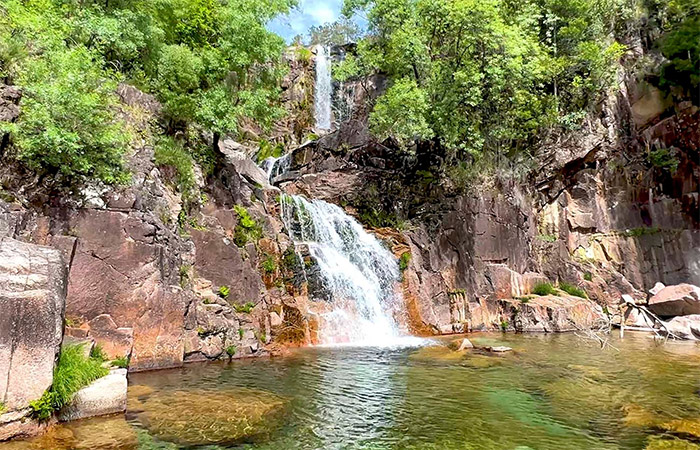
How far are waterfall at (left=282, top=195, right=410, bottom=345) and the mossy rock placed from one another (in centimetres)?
729

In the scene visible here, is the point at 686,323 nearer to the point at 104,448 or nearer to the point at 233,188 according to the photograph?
the point at 233,188

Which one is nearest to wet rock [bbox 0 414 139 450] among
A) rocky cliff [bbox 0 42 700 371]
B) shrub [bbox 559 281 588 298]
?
rocky cliff [bbox 0 42 700 371]

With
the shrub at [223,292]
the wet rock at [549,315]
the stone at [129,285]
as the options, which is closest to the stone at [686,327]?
the wet rock at [549,315]

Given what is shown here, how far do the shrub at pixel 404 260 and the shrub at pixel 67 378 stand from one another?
14225 millimetres

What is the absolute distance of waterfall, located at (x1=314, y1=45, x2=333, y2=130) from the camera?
123 ft

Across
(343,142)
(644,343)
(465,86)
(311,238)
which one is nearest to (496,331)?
(644,343)

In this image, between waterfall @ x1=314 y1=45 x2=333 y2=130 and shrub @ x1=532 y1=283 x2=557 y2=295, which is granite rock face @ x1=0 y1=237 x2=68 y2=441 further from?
waterfall @ x1=314 y1=45 x2=333 y2=130

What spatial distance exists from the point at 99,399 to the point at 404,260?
14.9 metres

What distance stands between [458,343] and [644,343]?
7685 mm

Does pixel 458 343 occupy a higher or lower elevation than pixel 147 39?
lower

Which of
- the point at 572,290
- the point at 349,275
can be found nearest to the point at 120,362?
the point at 349,275

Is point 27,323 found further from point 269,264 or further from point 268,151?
point 268,151

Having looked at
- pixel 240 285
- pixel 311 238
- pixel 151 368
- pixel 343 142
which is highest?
pixel 343 142

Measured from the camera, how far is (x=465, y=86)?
23.1m
